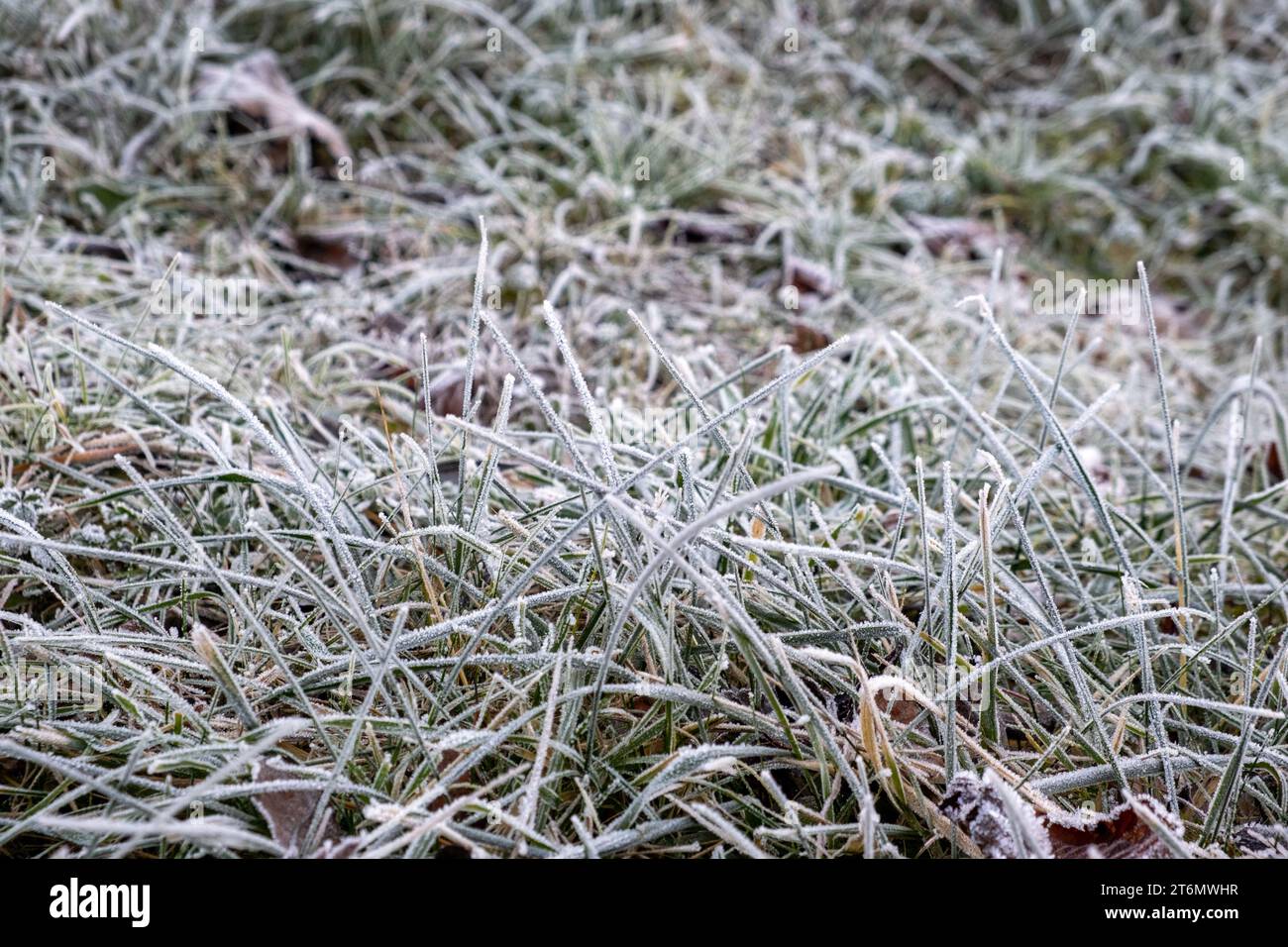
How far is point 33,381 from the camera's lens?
170 centimetres

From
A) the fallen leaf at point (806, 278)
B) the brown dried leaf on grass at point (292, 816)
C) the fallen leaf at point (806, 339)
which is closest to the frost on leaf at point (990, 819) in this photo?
the brown dried leaf on grass at point (292, 816)

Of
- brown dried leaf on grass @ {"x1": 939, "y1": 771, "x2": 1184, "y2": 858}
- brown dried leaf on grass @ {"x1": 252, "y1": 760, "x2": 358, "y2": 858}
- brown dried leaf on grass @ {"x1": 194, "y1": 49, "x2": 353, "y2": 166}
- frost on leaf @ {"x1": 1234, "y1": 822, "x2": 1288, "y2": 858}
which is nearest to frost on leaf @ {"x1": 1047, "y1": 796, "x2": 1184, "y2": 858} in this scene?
brown dried leaf on grass @ {"x1": 939, "y1": 771, "x2": 1184, "y2": 858}

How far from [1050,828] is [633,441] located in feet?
2.63

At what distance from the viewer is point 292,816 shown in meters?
1.06

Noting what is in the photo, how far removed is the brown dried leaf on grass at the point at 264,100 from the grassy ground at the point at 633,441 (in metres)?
0.05

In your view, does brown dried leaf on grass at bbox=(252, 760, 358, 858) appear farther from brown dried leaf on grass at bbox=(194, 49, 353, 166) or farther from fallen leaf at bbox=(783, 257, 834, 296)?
brown dried leaf on grass at bbox=(194, 49, 353, 166)

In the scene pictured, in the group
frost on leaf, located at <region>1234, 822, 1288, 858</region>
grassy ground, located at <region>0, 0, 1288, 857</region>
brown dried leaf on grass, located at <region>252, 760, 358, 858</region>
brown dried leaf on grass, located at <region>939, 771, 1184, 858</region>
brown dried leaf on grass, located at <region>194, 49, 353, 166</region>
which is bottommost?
frost on leaf, located at <region>1234, 822, 1288, 858</region>

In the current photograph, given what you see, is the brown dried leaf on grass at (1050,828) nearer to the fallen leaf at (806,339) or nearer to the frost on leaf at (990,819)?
the frost on leaf at (990,819)

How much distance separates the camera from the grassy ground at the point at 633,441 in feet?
3.71

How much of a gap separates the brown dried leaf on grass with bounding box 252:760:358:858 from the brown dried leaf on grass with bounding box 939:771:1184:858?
1.92 feet

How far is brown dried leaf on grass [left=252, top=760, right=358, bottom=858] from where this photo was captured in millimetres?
1017

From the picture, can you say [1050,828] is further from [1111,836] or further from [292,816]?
[292,816]
